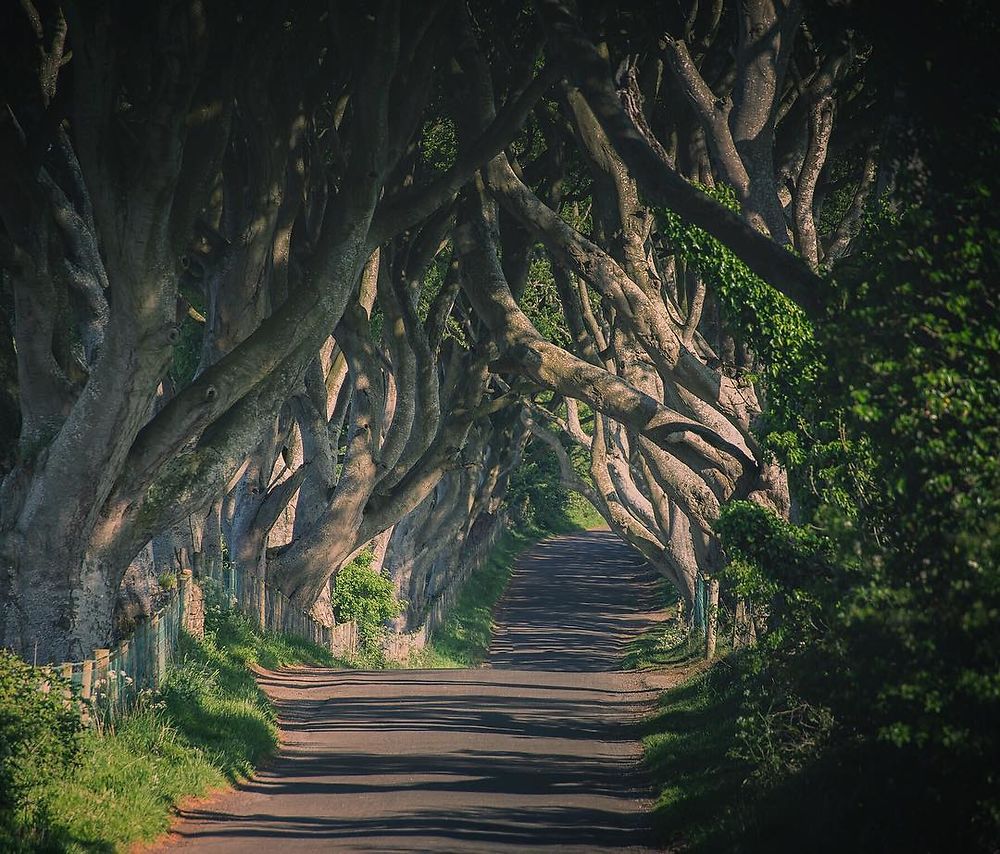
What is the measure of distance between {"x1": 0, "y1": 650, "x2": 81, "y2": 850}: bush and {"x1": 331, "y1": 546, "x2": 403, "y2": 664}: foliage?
852 inches

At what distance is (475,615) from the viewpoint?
47.5 metres

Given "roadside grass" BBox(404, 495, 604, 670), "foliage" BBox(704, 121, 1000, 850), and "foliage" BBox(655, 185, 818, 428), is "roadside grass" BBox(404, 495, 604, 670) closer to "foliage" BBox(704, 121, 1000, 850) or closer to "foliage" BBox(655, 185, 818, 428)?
"foliage" BBox(655, 185, 818, 428)

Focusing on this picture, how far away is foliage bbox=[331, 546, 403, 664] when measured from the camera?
32531 mm

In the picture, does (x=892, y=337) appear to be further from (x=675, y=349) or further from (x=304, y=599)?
(x=304, y=599)

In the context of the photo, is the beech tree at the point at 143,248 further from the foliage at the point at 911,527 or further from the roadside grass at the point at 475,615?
the roadside grass at the point at 475,615

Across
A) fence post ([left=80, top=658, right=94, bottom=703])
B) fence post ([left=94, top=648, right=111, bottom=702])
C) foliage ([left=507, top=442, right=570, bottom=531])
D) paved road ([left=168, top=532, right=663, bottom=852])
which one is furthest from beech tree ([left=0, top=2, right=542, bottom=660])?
foliage ([left=507, top=442, right=570, bottom=531])

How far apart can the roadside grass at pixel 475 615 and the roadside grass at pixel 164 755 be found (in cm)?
1713

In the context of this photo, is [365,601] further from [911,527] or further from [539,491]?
[539,491]

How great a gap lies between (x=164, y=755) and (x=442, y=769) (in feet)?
8.87

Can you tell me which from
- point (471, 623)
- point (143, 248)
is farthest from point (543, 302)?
point (143, 248)

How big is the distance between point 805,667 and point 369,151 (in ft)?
25.8

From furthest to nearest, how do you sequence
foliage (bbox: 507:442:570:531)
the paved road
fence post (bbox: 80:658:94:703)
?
foliage (bbox: 507:442:570:531) → fence post (bbox: 80:658:94:703) → the paved road

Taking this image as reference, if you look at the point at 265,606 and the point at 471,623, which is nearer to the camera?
the point at 265,606

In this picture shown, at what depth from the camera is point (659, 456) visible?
22.5m
